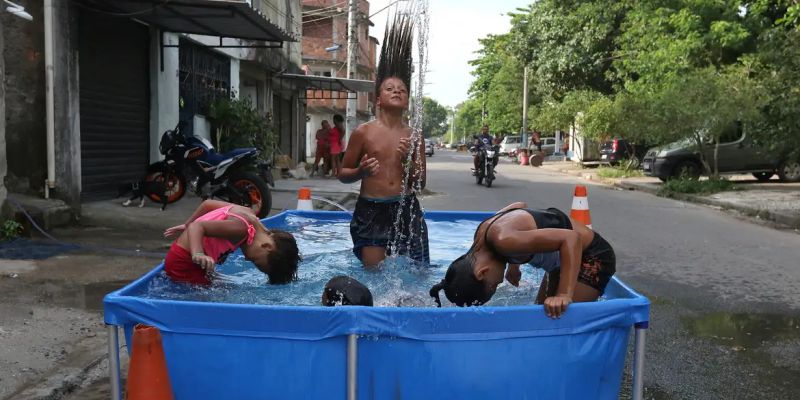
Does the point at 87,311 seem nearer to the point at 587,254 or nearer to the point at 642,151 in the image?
the point at 587,254

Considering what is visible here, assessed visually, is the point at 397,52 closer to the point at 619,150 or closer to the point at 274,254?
the point at 274,254

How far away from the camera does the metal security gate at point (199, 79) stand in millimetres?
11797

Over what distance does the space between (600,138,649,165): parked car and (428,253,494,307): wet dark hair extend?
22.0 metres

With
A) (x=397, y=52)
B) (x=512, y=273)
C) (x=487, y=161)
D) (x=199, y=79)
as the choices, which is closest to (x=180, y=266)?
(x=512, y=273)

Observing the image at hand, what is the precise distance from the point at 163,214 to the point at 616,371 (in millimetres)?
6944

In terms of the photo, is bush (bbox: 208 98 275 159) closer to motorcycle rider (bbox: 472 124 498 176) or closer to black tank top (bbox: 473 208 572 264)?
motorcycle rider (bbox: 472 124 498 176)

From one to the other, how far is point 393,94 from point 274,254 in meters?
1.42

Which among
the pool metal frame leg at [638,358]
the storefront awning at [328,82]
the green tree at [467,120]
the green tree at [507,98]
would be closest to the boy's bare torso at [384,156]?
the pool metal frame leg at [638,358]

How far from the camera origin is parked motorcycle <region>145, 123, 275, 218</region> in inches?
333

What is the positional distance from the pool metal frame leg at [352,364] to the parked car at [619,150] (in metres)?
22.8

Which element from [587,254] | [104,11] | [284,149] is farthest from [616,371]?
[284,149]

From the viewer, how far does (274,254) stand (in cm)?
349

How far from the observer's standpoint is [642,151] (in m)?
24.0

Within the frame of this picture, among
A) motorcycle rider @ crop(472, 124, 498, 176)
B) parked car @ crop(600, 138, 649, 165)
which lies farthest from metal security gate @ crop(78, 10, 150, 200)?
parked car @ crop(600, 138, 649, 165)
